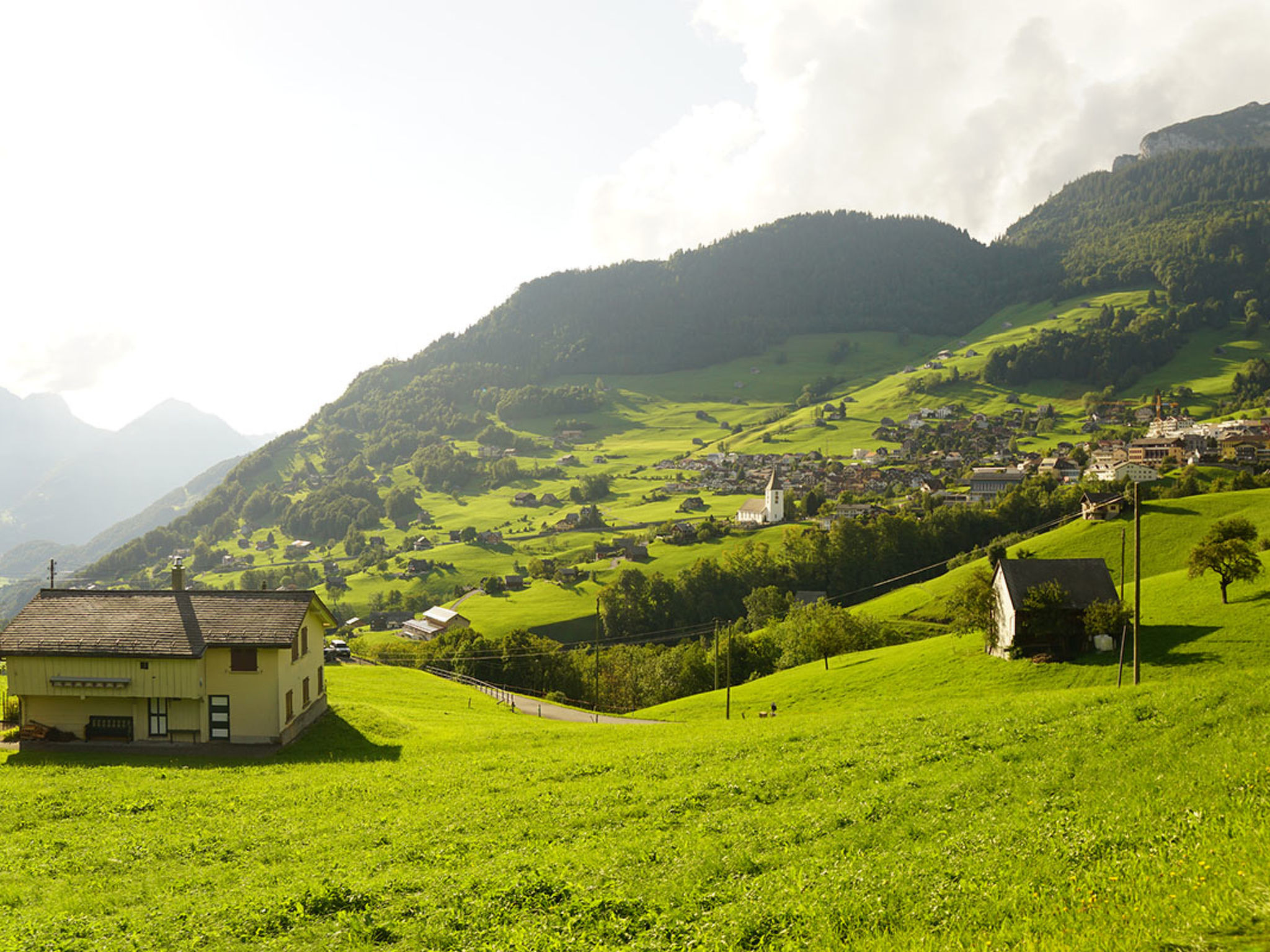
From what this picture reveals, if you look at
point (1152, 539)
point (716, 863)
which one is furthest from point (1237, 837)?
point (1152, 539)

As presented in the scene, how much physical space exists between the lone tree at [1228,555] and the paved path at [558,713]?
144 ft

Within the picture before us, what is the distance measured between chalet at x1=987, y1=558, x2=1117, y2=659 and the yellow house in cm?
5019

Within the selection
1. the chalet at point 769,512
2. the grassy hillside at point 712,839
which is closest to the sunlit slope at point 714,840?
the grassy hillside at point 712,839

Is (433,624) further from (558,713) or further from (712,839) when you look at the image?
(712,839)

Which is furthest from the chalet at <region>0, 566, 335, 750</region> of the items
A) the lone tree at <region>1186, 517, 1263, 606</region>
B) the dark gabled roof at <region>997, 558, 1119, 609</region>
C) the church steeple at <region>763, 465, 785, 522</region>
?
the church steeple at <region>763, 465, 785, 522</region>

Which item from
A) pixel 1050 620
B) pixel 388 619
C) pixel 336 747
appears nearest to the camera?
pixel 336 747

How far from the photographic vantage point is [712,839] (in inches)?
724

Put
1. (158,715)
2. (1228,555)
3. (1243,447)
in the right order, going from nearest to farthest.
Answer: (158,715) < (1228,555) < (1243,447)

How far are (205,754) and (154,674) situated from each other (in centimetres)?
493

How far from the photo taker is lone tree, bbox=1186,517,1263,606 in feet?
188

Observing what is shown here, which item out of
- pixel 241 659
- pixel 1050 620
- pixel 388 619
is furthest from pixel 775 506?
pixel 241 659

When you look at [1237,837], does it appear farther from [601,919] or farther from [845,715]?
[845,715]

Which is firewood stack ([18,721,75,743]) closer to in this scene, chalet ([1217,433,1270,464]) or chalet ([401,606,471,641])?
chalet ([401,606,471,641])

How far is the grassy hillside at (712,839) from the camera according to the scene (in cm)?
1251
